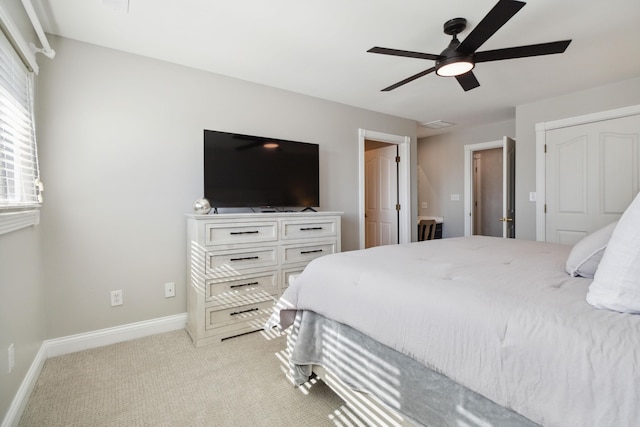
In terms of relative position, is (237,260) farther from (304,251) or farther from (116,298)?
(116,298)

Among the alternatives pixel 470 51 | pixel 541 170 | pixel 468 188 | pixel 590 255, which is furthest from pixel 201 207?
pixel 468 188

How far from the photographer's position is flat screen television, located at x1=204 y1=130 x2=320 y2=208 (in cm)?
275

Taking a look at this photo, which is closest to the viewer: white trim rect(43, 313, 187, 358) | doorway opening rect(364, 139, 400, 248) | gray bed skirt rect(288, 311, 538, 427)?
gray bed skirt rect(288, 311, 538, 427)

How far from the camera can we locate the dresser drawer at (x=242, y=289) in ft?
8.02

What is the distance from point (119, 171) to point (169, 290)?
1.09 m

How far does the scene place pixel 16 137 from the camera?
176 cm

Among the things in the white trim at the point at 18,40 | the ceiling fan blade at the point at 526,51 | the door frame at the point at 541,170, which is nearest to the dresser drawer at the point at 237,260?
the white trim at the point at 18,40

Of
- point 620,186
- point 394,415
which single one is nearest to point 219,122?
point 394,415

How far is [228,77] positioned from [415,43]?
175 centimetres

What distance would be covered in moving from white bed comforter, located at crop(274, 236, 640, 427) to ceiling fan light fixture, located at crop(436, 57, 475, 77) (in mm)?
1327

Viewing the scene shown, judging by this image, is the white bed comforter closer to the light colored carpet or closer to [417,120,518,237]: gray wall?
the light colored carpet

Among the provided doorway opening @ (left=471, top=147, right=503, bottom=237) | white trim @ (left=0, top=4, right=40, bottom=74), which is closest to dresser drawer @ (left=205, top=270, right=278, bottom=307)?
white trim @ (left=0, top=4, right=40, bottom=74)

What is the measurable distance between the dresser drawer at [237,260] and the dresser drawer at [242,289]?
76mm

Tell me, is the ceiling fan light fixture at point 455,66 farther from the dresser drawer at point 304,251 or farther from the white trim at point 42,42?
the white trim at point 42,42
